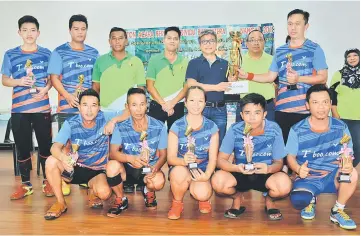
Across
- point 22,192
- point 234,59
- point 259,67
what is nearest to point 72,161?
point 22,192

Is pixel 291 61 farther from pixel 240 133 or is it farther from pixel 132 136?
pixel 132 136

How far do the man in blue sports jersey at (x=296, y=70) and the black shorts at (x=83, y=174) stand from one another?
1444 millimetres

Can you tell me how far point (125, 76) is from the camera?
3363mm

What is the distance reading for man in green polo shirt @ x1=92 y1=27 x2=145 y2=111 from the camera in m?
3.36

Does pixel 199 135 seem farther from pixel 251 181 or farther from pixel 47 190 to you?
pixel 47 190

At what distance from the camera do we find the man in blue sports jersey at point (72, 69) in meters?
3.29

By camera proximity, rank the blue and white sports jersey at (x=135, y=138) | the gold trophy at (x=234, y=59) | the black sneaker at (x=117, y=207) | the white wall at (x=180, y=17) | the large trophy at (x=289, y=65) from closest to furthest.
Result: the black sneaker at (x=117, y=207) → the blue and white sports jersey at (x=135, y=138) → the large trophy at (x=289, y=65) → the gold trophy at (x=234, y=59) → the white wall at (x=180, y=17)

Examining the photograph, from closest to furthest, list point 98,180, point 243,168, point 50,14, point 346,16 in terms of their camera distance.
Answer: point 243,168
point 98,180
point 346,16
point 50,14

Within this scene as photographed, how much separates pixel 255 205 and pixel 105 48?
139 inches

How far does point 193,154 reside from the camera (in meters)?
2.67

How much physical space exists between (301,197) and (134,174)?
4.00 ft

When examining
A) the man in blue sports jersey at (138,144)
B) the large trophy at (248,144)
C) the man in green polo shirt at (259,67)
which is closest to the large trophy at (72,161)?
the man in blue sports jersey at (138,144)

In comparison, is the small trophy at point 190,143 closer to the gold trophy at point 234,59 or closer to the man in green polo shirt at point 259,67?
the gold trophy at point 234,59

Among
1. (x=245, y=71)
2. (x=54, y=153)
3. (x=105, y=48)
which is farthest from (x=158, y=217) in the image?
(x=105, y=48)
